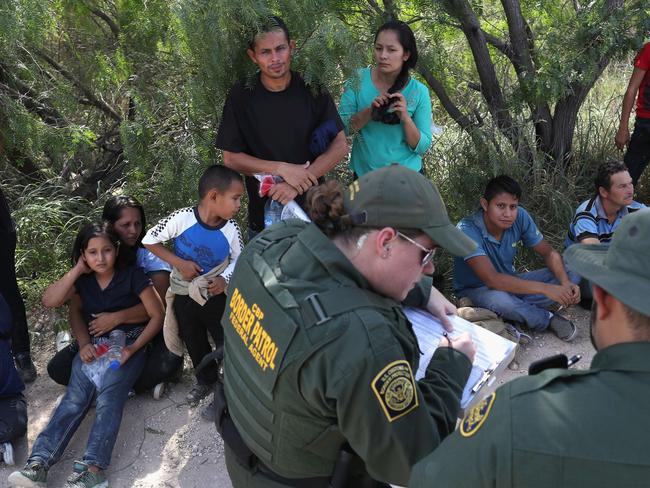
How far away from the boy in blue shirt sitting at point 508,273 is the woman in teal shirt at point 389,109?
21.4 inches

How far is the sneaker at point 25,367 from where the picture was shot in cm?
372

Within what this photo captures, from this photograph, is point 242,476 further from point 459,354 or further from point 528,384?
point 528,384

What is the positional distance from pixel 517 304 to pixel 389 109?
1.40 metres

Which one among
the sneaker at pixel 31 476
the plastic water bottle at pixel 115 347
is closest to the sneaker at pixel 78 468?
the sneaker at pixel 31 476

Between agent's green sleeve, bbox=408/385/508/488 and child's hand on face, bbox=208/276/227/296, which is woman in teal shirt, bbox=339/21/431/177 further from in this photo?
agent's green sleeve, bbox=408/385/508/488

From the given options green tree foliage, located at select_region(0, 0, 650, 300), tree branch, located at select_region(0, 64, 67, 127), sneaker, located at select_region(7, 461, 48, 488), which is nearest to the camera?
sneaker, located at select_region(7, 461, 48, 488)

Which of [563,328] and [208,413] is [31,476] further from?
[563,328]

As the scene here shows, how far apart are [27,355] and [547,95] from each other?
3.79 m

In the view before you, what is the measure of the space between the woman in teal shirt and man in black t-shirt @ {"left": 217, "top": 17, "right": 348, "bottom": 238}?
0.95ft

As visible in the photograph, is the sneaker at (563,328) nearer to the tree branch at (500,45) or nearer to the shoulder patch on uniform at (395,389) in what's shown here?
the tree branch at (500,45)

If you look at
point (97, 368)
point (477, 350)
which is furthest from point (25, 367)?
point (477, 350)

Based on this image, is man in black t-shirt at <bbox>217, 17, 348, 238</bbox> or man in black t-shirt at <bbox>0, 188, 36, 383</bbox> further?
man in black t-shirt at <bbox>0, 188, 36, 383</bbox>

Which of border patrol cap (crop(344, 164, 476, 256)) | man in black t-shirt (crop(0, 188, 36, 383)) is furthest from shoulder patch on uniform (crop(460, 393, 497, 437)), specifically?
man in black t-shirt (crop(0, 188, 36, 383))

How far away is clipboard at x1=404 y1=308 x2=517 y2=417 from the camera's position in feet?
6.34
